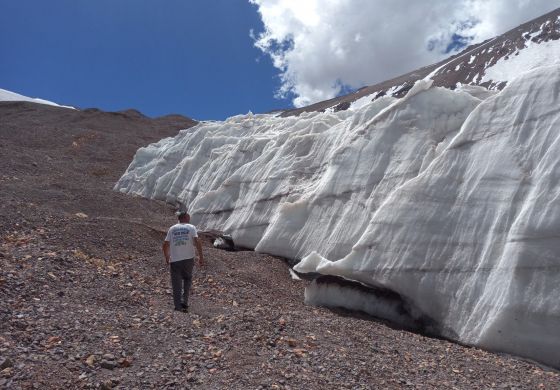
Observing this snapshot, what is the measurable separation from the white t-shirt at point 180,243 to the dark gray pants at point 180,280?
0.31ft

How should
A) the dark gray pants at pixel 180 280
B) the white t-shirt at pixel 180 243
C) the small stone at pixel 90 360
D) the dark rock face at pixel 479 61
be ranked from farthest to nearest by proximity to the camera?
the dark rock face at pixel 479 61, the white t-shirt at pixel 180 243, the dark gray pants at pixel 180 280, the small stone at pixel 90 360

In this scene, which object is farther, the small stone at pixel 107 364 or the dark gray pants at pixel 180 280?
the dark gray pants at pixel 180 280

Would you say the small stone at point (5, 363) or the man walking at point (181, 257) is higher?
the man walking at point (181, 257)

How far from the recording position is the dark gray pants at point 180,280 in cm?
747

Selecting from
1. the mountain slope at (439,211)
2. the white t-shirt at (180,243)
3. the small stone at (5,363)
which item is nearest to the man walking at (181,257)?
the white t-shirt at (180,243)

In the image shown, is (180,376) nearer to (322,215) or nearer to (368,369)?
(368,369)

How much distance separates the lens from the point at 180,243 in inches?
310

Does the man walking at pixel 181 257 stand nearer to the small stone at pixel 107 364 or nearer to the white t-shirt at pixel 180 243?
the white t-shirt at pixel 180 243

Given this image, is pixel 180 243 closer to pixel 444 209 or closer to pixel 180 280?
pixel 180 280

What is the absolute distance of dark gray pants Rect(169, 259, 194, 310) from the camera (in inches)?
294

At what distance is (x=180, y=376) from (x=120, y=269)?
4.51 m

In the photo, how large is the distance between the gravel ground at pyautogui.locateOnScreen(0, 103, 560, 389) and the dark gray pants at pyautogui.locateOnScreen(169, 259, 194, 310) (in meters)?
0.18

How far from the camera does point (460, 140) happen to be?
344 inches

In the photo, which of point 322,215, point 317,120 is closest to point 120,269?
point 322,215
